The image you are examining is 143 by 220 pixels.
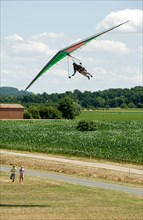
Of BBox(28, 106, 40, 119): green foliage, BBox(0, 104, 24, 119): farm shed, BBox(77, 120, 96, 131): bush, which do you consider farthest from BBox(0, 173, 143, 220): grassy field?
BBox(28, 106, 40, 119): green foliage

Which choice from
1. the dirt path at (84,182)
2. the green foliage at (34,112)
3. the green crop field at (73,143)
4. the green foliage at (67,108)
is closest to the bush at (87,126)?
the green crop field at (73,143)

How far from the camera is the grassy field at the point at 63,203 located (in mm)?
29641

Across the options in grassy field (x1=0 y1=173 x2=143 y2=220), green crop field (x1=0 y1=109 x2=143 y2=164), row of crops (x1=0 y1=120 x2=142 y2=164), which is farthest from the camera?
row of crops (x1=0 y1=120 x2=142 y2=164)

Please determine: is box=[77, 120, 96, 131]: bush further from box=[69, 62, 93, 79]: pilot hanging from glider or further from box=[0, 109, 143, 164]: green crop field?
box=[69, 62, 93, 79]: pilot hanging from glider

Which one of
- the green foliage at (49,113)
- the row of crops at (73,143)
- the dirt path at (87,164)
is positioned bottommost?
the dirt path at (87,164)

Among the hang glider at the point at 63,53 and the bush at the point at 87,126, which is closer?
the hang glider at the point at 63,53

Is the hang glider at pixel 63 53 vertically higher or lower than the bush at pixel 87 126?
higher

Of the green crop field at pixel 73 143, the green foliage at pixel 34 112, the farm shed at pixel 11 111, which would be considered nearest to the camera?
the green crop field at pixel 73 143

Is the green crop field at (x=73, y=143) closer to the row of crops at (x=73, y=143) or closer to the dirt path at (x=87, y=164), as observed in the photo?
the row of crops at (x=73, y=143)

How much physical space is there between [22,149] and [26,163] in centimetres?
1287

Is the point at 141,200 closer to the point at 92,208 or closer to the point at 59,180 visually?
the point at 92,208

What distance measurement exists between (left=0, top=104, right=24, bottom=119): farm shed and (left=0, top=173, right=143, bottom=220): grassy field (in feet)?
276

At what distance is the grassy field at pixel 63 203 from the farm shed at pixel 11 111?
84215 mm

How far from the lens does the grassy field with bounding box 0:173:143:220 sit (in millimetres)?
29641
